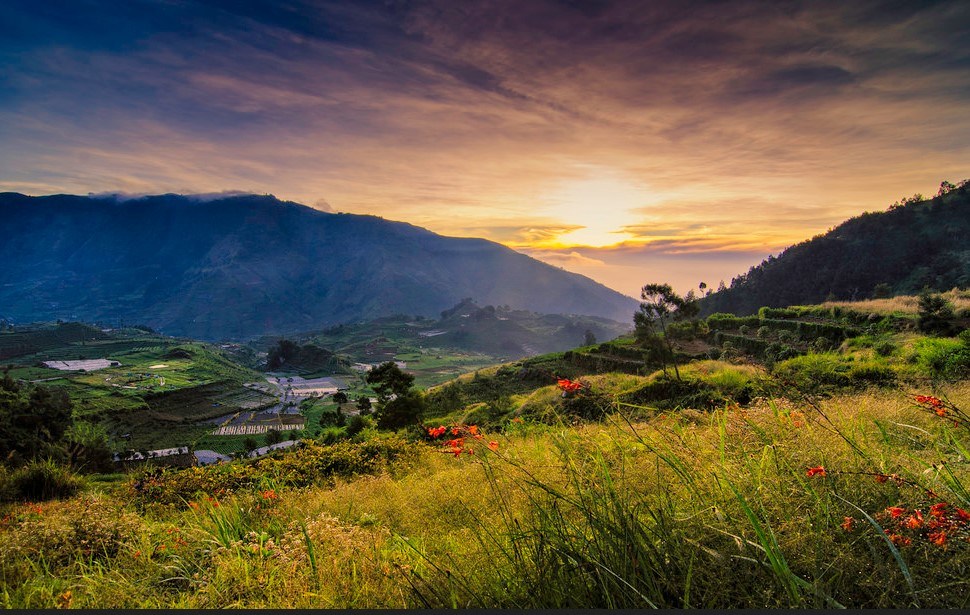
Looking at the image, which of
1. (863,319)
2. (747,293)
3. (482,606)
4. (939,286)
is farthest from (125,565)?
(747,293)

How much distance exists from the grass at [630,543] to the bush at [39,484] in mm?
8047

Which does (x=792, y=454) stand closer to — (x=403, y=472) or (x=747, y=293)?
(x=403, y=472)

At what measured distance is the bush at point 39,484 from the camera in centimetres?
998

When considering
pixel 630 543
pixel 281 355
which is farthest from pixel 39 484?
pixel 281 355

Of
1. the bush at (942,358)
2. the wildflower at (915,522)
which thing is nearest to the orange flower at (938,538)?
the wildflower at (915,522)

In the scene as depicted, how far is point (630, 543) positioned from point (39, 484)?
14.0m

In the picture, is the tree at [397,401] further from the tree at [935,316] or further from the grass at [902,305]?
the grass at [902,305]

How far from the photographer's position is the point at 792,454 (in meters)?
2.84

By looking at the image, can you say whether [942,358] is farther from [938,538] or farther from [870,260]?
[870,260]

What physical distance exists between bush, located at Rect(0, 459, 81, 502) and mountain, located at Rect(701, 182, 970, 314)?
79.2 metres

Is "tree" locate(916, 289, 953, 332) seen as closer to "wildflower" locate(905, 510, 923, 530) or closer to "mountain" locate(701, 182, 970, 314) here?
"wildflower" locate(905, 510, 923, 530)

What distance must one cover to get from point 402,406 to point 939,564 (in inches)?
882

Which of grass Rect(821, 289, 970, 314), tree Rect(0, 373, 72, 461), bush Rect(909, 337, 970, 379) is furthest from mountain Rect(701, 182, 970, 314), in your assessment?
tree Rect(0, 373, 72, 461)

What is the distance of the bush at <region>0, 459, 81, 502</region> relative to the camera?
9977mm
